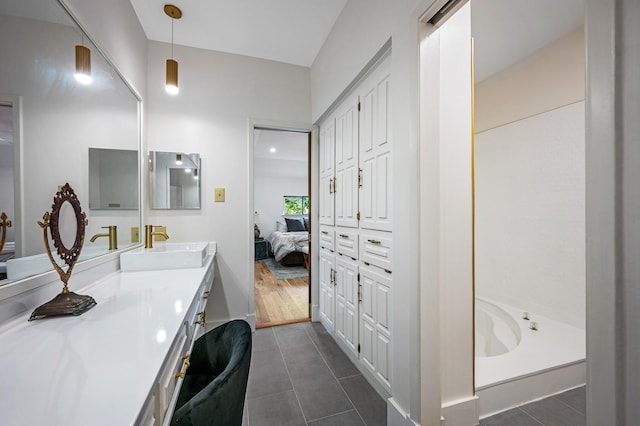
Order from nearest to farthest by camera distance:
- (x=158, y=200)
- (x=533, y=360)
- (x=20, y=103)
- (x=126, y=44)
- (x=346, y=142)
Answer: (x=20, y=103), (x=533, y=360), (x=126, y=44), (x=346, y=142), (x=158, y=200)

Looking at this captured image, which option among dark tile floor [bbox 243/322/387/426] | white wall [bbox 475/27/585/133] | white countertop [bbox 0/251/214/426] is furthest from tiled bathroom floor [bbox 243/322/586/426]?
white wall [bbox 475/27/585/133]

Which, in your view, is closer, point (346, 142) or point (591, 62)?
point (591, 62)

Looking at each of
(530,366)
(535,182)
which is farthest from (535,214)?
(530,366)

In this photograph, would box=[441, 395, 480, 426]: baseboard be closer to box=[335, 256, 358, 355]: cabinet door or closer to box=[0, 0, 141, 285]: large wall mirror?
box=[335, 256, 358, 355]: cabinet door

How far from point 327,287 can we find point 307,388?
0.89 metres

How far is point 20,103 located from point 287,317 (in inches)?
104

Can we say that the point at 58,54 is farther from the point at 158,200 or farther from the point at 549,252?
the point at 549,252

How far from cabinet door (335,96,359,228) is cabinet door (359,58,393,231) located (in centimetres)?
10

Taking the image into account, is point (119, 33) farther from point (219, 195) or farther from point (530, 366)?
point (530, 366)

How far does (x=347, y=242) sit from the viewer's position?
1994mm

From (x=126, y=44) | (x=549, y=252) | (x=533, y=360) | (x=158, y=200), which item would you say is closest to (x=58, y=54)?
(x=126, y=44)

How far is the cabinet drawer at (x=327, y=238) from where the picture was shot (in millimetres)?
2287

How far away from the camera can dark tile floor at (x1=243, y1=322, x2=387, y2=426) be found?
4.69ft

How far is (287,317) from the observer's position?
282 centimetres
